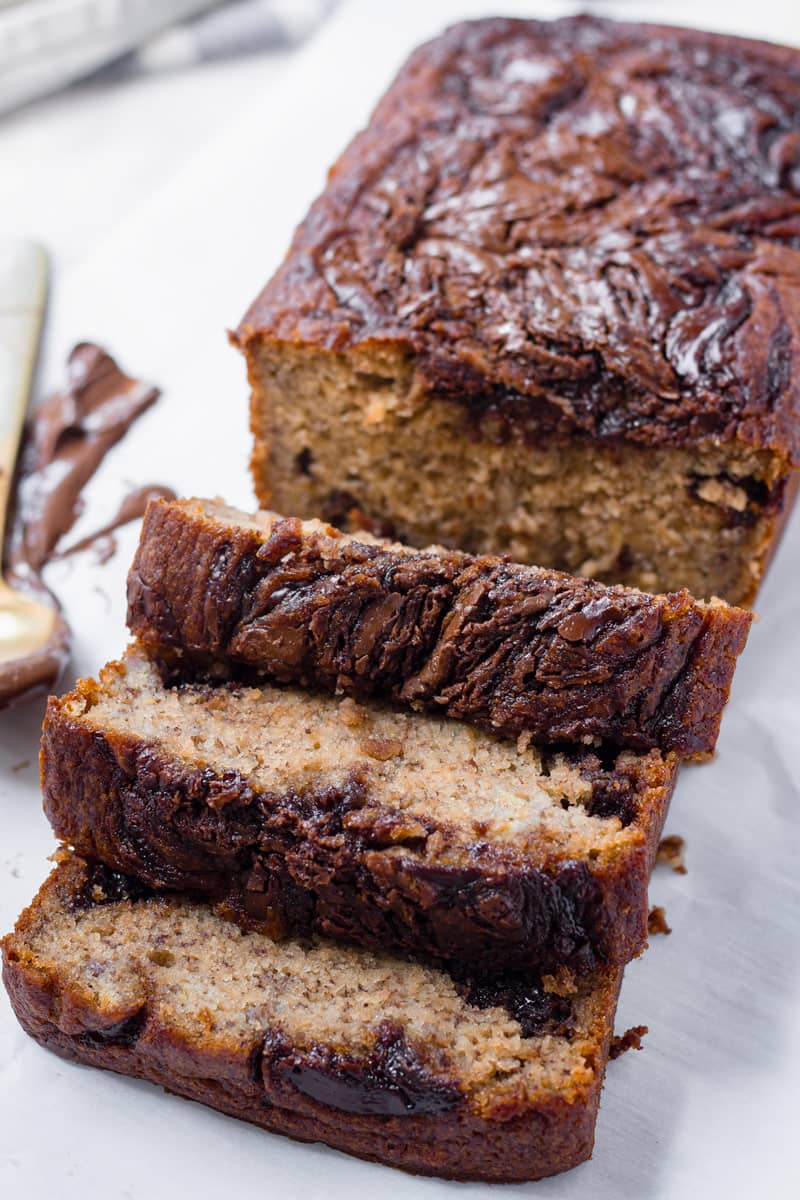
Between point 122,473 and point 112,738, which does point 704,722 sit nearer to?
point 112,738

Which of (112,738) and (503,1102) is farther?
(112,738)

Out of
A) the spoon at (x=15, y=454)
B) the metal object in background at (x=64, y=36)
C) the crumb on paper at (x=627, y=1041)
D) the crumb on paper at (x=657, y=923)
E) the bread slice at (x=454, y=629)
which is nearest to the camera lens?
the bread slice at (x=454, y=629)

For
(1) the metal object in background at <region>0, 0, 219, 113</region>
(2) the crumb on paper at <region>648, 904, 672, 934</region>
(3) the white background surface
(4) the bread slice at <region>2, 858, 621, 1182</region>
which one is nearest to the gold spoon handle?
(3) the white background surface

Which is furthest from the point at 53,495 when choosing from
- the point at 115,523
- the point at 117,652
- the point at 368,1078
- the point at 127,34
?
the point at 127,34

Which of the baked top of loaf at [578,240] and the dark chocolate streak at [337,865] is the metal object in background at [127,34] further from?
the dark chocolate streak at [337,865]

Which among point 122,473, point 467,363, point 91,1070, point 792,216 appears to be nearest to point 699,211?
point 792,216

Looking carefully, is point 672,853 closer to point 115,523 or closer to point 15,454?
point 115,523

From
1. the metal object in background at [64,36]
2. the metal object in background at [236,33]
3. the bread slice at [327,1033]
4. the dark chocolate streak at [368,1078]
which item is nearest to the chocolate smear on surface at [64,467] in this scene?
the bread slice at [327,1033]
